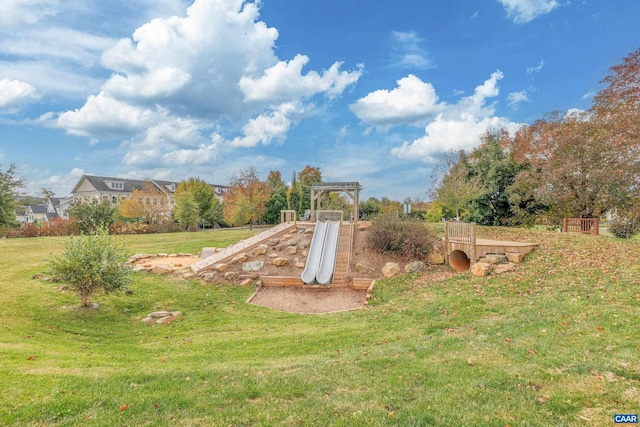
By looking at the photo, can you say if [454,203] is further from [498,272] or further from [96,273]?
[96,273]

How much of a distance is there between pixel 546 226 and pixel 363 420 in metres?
21.3

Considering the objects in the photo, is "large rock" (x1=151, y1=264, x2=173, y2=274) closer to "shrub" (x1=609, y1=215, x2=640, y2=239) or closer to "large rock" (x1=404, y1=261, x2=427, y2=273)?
"large rock" (x1=404, y1=261, x2=427, y2=273)

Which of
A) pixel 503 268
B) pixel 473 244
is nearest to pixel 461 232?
pixel 473 244

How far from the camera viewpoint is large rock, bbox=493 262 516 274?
33.2 feet

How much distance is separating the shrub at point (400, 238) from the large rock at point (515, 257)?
2.81m

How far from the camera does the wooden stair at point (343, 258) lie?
12125 millimetres

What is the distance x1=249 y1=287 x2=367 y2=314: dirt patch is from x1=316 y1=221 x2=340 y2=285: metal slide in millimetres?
623

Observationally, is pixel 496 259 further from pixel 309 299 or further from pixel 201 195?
pixel 201 195

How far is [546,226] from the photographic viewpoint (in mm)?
20078

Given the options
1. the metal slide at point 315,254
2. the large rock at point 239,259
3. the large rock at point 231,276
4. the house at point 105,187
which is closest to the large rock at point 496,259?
the metal slide at point 315,254

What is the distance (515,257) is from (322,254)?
6861 mm

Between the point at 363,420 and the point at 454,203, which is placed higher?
the point at 454,203

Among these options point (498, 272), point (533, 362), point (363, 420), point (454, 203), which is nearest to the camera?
point (363, 420)

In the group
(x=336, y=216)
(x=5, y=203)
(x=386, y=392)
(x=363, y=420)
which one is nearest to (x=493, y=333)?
(x=386, y=392)
